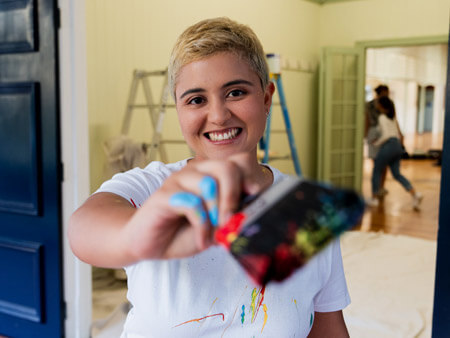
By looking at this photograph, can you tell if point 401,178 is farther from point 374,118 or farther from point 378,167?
point 374,118

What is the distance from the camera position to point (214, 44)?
0.80 meters

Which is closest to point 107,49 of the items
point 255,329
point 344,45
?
point 255,329

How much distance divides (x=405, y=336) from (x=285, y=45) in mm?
4101

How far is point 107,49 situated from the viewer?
12.2 feet

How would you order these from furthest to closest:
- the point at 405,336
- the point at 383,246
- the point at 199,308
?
the point at 383,246 < the point at 405,336 < the point at 199,308

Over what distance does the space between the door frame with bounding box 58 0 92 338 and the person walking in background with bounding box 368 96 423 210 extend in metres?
4.08

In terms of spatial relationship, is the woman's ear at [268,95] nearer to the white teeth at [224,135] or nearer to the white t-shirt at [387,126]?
the white teeth at [224,135]

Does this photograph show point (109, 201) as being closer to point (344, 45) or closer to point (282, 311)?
point (282, 311)

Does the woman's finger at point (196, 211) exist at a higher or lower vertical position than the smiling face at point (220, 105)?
lower

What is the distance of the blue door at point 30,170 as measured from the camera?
2354 millimetres

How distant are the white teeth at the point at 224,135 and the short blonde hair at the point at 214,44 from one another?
123mm

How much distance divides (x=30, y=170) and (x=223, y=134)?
1.87 m

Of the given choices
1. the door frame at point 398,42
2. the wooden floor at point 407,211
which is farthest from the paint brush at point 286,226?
the door frame at point 398,42

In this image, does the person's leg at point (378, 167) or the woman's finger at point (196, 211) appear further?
the person's leg at point (378, 167)
